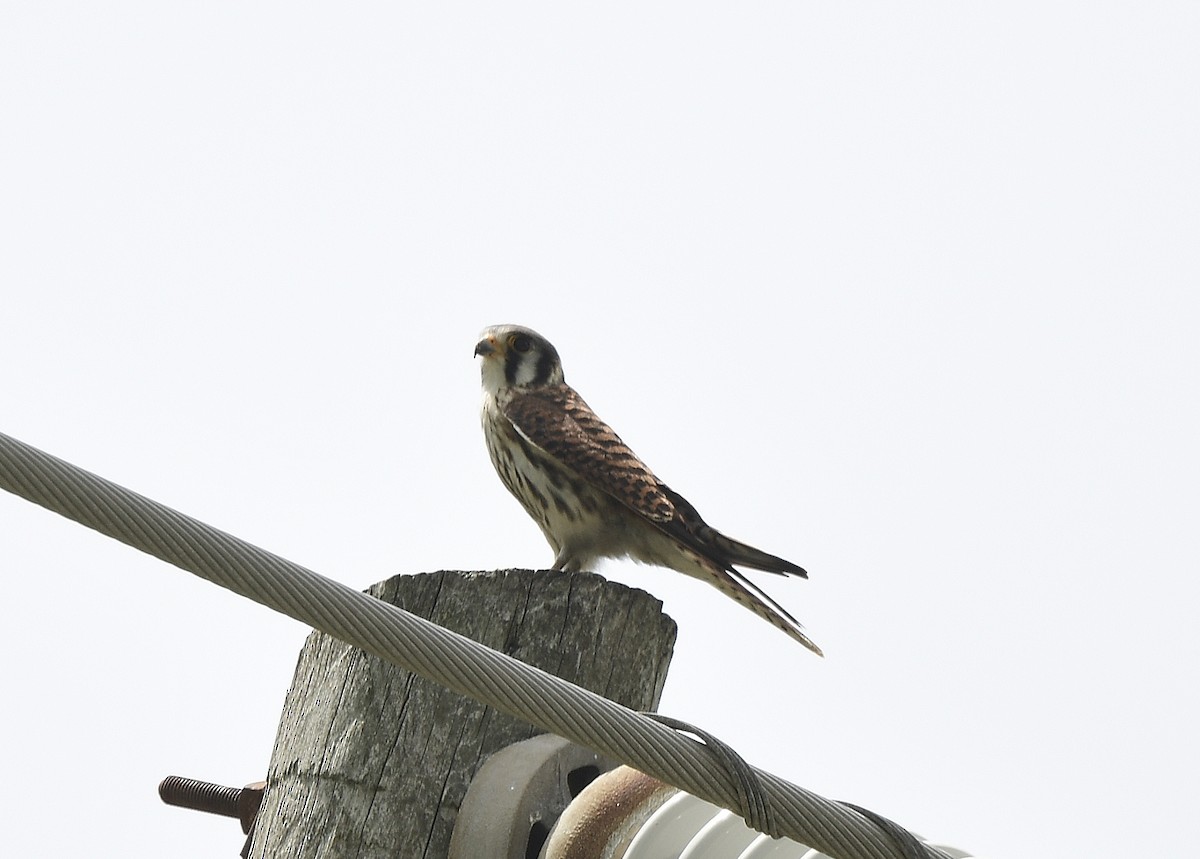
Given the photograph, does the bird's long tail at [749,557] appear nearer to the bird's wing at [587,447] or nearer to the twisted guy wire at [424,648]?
the bird's wing at [587,447]

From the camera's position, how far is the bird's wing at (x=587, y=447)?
213 inches

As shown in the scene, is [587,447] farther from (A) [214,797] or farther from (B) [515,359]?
(A) [214,797]

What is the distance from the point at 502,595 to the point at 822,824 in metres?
0.85

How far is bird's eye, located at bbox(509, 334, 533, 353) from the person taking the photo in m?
6.25

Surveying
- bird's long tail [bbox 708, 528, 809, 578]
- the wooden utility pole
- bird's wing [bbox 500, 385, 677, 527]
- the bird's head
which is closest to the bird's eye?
the bird's head

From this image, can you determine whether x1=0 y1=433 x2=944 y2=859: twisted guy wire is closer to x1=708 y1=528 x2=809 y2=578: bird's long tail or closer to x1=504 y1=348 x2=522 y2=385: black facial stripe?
x1=708 y1=528 x2=809 y2=578: bird's long tail

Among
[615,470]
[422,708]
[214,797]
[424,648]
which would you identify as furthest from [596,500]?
[424,648]

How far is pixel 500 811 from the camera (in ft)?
9.05

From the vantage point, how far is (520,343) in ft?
20.6

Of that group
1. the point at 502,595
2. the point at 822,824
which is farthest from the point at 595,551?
the point at 822,824

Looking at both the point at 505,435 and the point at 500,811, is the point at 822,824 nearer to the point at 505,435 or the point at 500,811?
the point at 500,811

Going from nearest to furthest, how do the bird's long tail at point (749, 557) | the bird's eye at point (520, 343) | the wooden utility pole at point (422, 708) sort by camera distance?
the wooden utility pole at point (422, 708), the bird's long tail at point (749, 557), the bird's eye at point (520, 343)

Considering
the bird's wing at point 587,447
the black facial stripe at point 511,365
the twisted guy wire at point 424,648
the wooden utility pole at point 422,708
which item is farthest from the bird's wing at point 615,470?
the twisted guy wire at point 424,648

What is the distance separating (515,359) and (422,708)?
3412 mm
